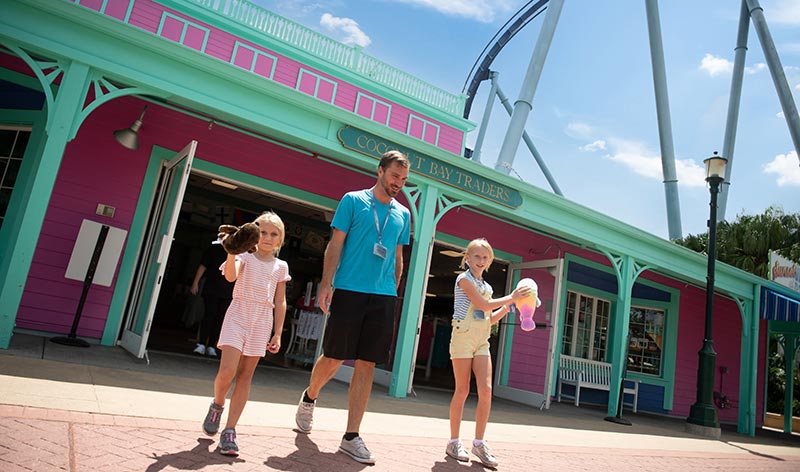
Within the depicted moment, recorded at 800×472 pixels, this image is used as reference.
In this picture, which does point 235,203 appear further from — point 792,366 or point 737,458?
point 792,366

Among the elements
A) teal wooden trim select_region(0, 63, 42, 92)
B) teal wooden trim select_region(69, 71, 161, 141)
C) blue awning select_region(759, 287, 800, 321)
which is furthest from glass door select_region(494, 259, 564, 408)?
teal wooden trim select_region(0, 63, 42, 92)

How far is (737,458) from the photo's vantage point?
18.2 feet

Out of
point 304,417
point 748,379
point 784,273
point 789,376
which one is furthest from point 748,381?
point 304,417

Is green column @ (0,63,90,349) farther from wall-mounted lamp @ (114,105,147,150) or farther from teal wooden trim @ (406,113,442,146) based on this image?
teal wooden trim @ (406,113,442,146)

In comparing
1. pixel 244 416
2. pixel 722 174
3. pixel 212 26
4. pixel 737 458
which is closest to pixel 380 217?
pixel 244 416

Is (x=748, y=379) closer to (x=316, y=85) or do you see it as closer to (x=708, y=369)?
(x=708, y=369)

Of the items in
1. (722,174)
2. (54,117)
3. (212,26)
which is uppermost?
(212,26)

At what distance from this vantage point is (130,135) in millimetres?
6062

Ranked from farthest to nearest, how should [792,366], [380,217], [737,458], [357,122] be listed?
[792,366], [357,122], [737,458], [380,217]

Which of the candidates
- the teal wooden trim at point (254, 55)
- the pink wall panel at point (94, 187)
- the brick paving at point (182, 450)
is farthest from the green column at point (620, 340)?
the teal wooden trim at point (254, 55)

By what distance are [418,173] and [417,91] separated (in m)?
6.20

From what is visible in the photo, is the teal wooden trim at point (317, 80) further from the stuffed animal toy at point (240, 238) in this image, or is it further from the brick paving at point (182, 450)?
the stuffed animal toy at point (240, 238)

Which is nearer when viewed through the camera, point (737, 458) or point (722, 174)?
point (737, 458)

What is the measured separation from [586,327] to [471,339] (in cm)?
837
